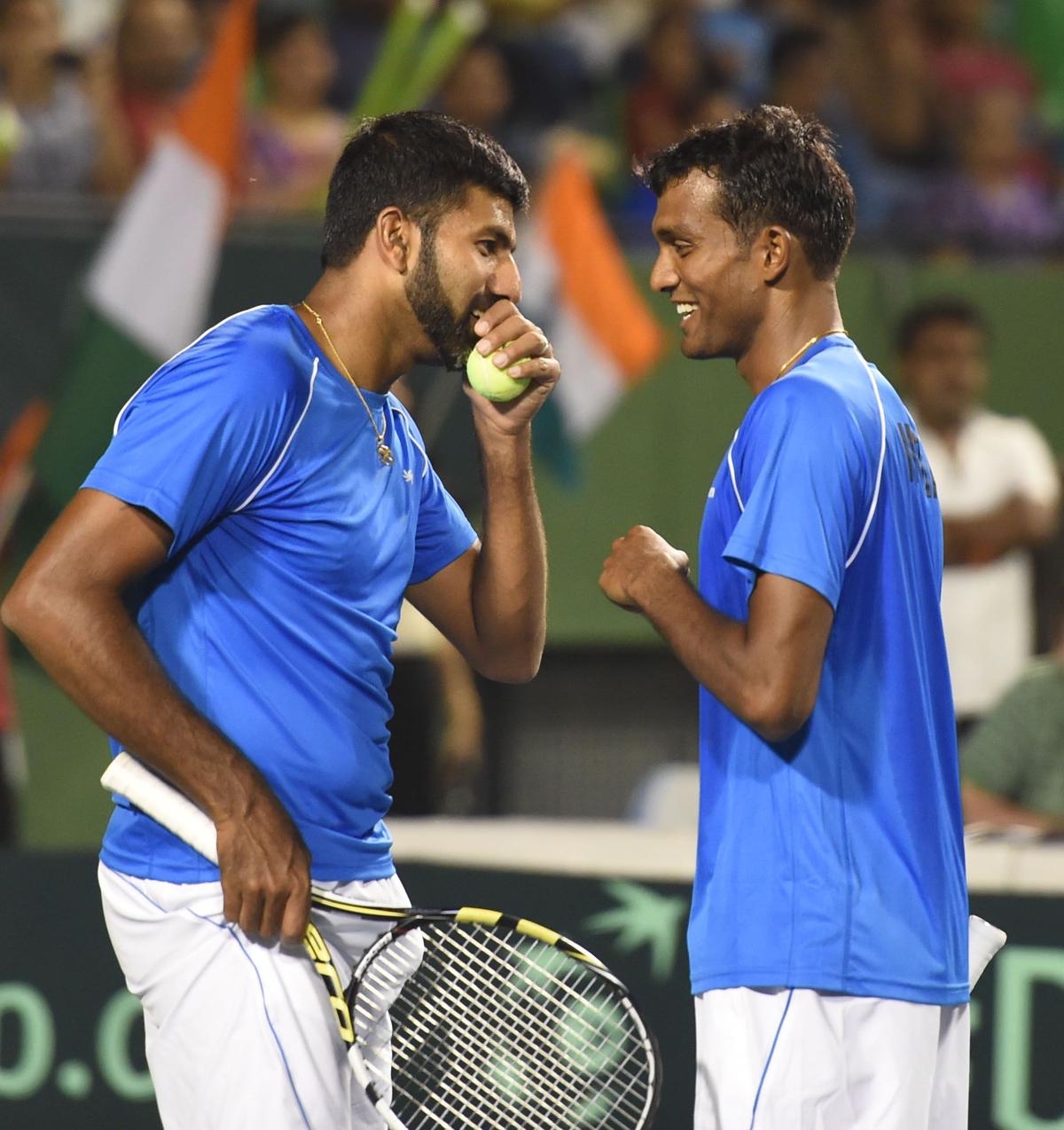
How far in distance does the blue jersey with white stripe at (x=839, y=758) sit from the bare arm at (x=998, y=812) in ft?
8.24

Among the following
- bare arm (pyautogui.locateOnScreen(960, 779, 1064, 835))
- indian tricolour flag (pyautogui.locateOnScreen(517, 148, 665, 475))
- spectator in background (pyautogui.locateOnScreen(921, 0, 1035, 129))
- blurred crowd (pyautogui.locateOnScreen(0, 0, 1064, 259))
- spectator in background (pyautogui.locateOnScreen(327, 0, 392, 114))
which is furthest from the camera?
spectator in background (pyautogui.locateOnScreen(921, 0, 1035, 129))

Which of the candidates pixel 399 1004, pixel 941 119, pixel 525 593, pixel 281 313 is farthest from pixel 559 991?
pixel 941 119

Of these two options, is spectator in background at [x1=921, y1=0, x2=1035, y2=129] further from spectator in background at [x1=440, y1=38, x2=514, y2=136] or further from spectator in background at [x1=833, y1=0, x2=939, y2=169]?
spectator in background at [x1=440, y1=38, x2=514, y2=136]

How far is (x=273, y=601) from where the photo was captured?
9.36ft

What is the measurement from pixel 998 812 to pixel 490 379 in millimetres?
2826

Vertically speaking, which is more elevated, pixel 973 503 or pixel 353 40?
pixel 353 40

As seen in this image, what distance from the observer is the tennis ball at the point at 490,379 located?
3.09m

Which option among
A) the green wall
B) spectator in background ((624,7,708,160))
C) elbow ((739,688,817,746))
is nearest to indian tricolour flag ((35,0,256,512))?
the green wall

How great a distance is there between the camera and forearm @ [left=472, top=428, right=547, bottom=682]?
3.32m

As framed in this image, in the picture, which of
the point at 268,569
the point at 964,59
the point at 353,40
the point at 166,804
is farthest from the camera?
the point at 964,59

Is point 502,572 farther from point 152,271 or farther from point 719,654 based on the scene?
point 152,271

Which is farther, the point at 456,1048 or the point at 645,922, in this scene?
the point at 645,922

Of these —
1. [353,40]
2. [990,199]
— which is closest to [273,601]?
[353,40]

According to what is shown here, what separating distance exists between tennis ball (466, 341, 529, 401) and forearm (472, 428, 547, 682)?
0.49 ft
